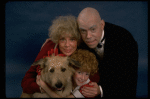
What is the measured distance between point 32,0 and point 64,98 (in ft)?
6.43

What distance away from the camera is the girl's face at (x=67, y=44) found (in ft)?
9.92

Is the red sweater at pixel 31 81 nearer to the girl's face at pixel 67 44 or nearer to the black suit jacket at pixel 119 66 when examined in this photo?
the black suit jacket at pixel 119 66

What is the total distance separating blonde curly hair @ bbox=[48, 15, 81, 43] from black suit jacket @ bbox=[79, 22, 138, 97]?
70cm

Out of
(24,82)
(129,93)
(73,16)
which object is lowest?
(129,93)

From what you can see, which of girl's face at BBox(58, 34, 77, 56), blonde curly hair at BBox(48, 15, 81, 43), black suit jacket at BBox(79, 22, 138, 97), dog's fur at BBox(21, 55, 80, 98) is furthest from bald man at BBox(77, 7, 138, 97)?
dog's fur at BBox(21, 55, 80, 98)

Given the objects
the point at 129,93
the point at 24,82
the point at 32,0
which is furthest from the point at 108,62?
the point at 32,0

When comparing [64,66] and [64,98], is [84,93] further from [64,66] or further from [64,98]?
[64,66]

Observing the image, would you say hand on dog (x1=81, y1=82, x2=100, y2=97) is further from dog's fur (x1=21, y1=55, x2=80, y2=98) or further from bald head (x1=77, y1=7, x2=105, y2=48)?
bald head (x1=77, y1=7, x2=105, y2=48)

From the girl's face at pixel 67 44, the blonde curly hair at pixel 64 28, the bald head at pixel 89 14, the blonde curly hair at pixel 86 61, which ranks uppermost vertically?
the bald head at pixel 89 14

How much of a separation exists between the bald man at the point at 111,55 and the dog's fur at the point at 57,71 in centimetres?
49

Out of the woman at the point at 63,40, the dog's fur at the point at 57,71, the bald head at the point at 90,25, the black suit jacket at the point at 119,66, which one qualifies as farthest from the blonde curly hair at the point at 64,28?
the black suit jacket at the point at 119,66

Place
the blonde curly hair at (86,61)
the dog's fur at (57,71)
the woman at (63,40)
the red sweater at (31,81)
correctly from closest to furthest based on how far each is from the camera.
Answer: the dog's fur at (57,71), the blonde curly hair at (86,61), the red sweater at (31,81), the woman at (63,40)

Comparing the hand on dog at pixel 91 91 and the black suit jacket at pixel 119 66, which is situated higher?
the black suit jacket at pixel 119 66

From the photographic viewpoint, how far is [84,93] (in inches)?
107
